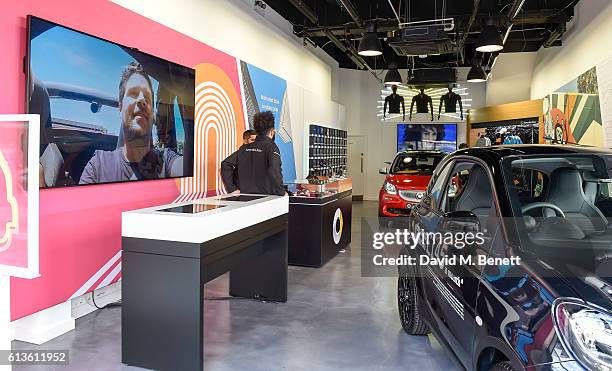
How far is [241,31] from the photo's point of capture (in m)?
7.15

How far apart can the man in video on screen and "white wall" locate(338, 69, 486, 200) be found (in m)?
10.5

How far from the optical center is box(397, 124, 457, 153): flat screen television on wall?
14.5 m

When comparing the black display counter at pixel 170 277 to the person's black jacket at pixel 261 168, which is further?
the person's black jacket at pixel 261 168

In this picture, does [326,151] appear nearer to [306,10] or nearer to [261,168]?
[306,10]

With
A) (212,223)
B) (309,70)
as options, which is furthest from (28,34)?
(309,70)

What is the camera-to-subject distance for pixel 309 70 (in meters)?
10.7

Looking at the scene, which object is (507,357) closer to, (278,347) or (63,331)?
(278,347)

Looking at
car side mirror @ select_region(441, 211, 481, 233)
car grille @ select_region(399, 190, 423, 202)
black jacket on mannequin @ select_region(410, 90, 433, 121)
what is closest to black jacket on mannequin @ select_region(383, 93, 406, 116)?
black jacket on mannequin @ select_region(410, 90, 433, 121)

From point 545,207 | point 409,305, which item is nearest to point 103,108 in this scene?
point 409,305

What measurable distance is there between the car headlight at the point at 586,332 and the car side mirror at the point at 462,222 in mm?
655

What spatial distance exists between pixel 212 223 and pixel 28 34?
5.95 feet

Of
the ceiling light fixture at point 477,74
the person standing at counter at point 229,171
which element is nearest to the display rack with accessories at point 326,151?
the ceiling light fixture at point 477,74

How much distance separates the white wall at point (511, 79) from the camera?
12914 mm

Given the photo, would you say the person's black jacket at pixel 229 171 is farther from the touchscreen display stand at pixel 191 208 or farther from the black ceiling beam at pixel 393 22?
the black ceiling beam at pixel 393 22
